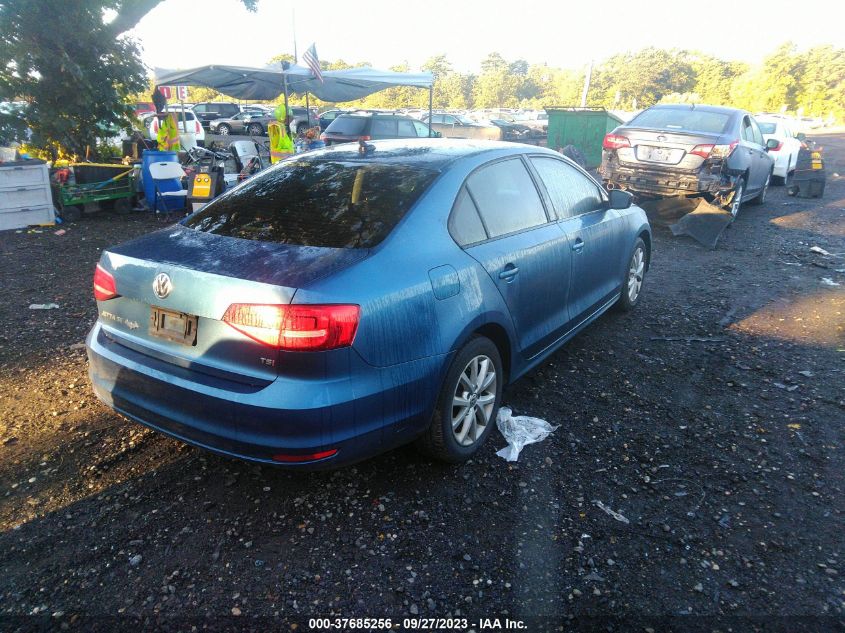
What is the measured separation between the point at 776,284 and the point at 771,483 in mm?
4453

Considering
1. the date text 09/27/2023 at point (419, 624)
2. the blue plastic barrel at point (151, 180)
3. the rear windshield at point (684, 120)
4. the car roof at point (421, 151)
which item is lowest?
the date text 09/27/2023 at point (419, 624)

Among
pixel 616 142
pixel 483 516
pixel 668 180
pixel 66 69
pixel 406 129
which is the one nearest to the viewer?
pixel 483 516

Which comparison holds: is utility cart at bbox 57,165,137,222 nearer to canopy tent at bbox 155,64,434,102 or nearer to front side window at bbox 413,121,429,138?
canopy tent at bbox 155,64,434,102

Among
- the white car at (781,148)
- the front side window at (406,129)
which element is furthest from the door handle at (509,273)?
the front side window at (406,129)

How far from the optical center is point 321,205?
10.1 ft

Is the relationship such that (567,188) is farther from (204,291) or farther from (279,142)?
(279,142)

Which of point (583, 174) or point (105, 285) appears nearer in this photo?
point (105, 285)

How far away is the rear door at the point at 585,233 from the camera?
4.11m

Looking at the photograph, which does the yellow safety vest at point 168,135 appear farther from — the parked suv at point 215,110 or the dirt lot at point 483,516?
the parked suv at point 215,110

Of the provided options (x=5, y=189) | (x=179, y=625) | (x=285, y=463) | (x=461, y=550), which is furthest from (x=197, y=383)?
(x=5, y=189)

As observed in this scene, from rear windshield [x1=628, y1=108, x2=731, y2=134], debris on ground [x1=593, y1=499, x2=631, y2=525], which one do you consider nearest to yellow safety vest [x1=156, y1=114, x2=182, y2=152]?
rear windshield [x1=628, y1=108, x2=731, y2=134]

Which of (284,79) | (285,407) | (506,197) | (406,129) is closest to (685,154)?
(506,197)

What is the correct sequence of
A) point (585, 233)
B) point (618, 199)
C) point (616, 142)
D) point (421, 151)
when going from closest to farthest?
point (421, 151)
point (585, 233)
point (618, 199)
point (616, 142)

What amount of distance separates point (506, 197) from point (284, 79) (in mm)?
13247
